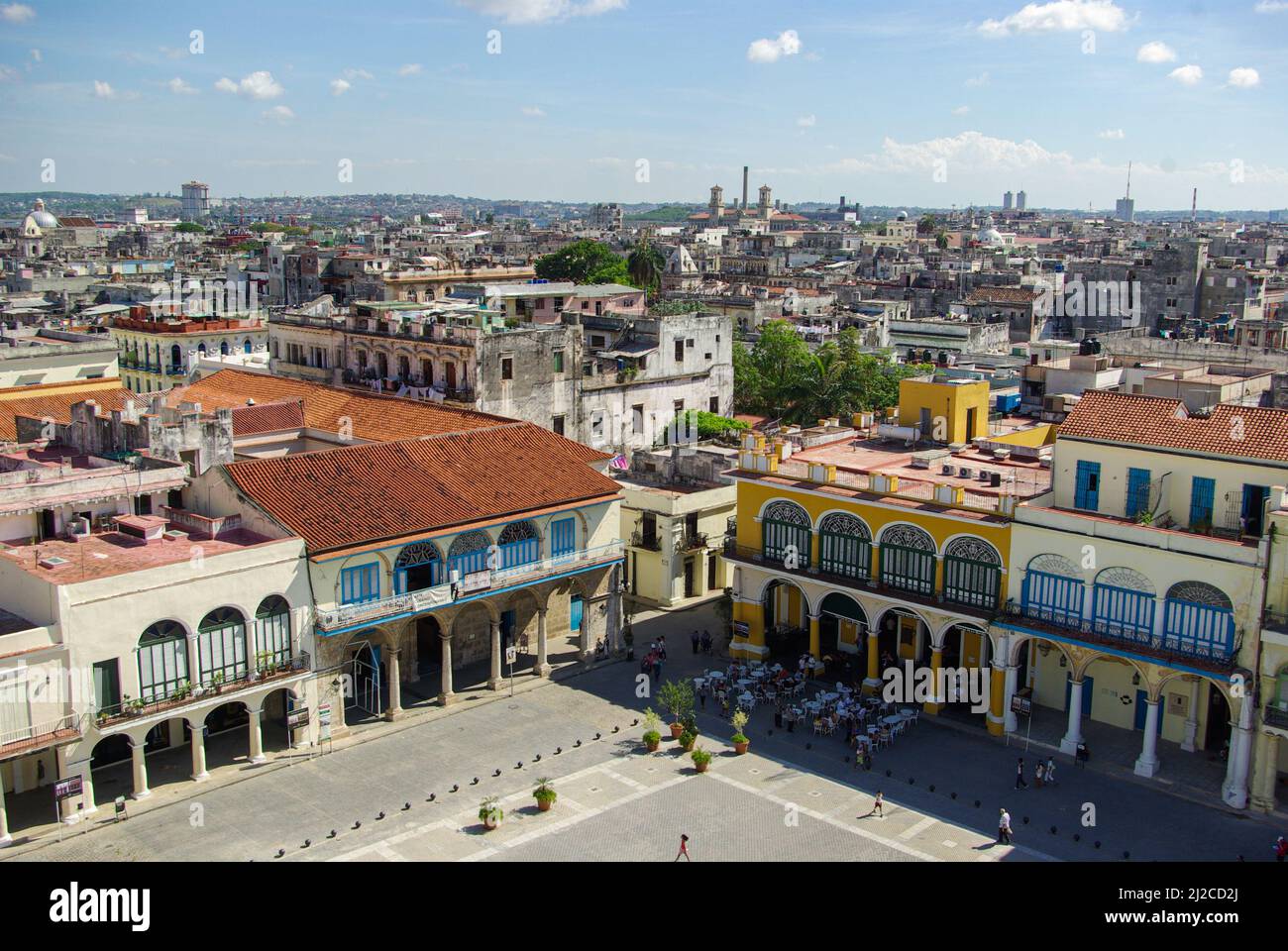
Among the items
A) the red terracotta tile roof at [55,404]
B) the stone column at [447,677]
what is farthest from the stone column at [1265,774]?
the red terracotta tile roof at [55,404]

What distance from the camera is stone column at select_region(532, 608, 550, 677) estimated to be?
47562 mm

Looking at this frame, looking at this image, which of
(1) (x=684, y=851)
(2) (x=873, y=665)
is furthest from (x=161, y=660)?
(2) (x=873, y=665)

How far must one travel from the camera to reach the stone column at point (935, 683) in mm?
44031

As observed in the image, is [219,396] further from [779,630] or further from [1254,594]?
[1254,594]

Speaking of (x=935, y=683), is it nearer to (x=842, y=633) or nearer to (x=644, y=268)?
(x=842, y=633)

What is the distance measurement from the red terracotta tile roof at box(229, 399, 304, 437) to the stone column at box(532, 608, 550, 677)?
1688 cm

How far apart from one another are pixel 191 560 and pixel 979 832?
2450 cm

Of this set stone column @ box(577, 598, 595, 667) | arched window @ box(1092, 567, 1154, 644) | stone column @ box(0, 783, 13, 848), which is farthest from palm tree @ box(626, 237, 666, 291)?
stone column @ box(0, 783, 13, 848)

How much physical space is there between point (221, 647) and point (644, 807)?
13846 mm

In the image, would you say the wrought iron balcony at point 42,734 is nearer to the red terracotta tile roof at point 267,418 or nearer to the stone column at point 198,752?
the stone column at point 198,752

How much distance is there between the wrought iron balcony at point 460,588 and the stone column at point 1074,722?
696 inches

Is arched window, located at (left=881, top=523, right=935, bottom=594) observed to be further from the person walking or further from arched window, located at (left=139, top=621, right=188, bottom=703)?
arched window, located at (left=139, top=621, right=188, bottom=703)

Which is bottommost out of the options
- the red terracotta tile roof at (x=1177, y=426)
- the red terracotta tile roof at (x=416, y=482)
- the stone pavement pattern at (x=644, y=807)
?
the stone pavement pattern at (x=644, y=807)

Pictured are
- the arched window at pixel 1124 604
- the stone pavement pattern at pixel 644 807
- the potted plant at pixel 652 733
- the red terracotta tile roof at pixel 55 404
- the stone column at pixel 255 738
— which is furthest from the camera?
the red terracotta tile roof at pixel 55 404
